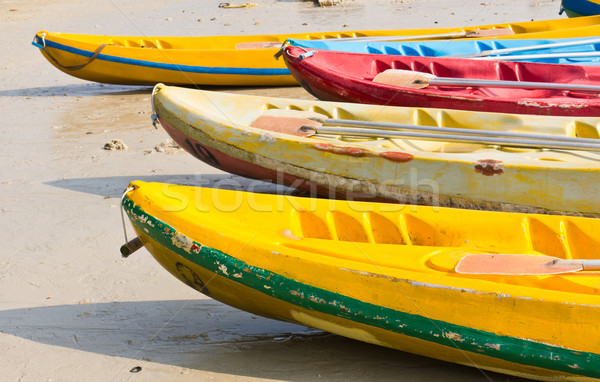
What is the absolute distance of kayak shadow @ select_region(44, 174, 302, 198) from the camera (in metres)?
5.73

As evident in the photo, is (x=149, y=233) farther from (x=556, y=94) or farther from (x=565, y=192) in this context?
(x=556, y=94)

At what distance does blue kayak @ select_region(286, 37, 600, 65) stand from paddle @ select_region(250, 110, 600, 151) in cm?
241

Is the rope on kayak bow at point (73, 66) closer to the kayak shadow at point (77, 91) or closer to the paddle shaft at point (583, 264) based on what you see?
the kayak shadow at point (77, 91)

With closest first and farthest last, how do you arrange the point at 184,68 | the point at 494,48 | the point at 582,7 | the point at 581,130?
1. the point at 581,130
2. the point at 494,48
3. the point at 184,68
4. the point at 582,7

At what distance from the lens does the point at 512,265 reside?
3.05 m

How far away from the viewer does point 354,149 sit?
14.9 ft

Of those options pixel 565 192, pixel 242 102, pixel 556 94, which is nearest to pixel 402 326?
pixel 565 192

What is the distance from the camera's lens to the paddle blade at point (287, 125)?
496 cm

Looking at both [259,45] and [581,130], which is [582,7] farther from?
[581,130]

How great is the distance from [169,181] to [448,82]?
2.53m

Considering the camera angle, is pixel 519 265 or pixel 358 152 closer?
pixel 519 265

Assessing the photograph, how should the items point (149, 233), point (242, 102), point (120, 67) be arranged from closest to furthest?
point (149, 233), point (242, 102), point (120, 67)

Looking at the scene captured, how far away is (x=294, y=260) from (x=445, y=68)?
4107mm
